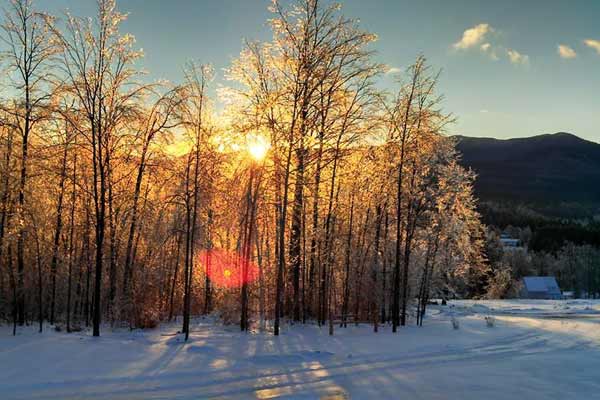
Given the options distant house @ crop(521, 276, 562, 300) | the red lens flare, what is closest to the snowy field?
the red lens flare

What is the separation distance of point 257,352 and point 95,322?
4.74 m

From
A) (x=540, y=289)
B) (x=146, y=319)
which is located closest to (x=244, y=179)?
(x=146, y=319)

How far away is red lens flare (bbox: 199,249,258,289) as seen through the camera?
18000 mm

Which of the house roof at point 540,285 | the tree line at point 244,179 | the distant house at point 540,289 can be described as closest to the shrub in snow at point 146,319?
the tree line at point 244,179

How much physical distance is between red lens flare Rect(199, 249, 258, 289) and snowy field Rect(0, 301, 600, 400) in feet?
12.8

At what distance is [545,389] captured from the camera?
331 inches

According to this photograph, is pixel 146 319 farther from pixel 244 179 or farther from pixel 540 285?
pixel 540 285

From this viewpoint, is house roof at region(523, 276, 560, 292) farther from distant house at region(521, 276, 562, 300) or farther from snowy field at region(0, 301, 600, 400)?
snowy field at region(0, 301, 600, 400)

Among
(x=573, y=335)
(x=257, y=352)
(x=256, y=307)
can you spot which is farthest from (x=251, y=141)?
(x=573, y=335)

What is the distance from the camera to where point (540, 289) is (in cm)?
Answer: 7238

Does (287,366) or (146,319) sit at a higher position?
(146,319)

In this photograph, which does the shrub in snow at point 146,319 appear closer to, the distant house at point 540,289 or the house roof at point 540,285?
the distant house at point 540,289

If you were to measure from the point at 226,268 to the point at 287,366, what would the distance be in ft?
38.6

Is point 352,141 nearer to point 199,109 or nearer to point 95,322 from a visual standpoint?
point 199,109
